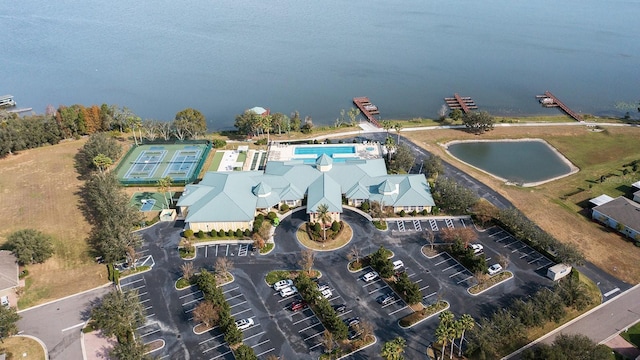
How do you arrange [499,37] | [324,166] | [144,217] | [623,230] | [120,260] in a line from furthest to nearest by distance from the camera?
[499,37]
[324,166]
[144,217]
[623,230]
[120,260]

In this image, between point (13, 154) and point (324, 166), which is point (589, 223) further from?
point (13, 154)

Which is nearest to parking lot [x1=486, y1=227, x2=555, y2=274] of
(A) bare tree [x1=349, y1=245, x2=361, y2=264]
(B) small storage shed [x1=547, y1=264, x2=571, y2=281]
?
(B) small storage shed [x1=547, y1=264, x2=571, y2=281]

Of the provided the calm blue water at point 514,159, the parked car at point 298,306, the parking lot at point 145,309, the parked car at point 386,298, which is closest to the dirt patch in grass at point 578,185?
the calm blue water at point 514,159

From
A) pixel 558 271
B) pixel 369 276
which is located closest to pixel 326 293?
pixel 369 276

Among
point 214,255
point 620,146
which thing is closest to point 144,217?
point 214,255

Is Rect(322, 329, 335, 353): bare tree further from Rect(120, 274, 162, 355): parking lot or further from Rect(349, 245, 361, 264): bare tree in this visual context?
Rect(120, 274, 162, 355): parking lot

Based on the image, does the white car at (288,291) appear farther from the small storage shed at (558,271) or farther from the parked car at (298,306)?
the small storage shed at (558,271)
